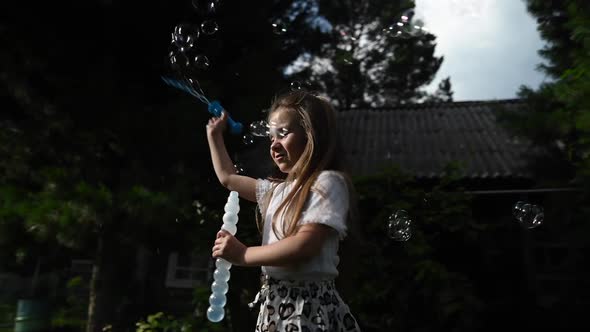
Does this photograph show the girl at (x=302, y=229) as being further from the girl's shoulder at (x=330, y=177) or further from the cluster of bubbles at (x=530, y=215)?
the cluster of bubbles at (x=530, y=215)

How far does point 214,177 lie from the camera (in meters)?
3.73

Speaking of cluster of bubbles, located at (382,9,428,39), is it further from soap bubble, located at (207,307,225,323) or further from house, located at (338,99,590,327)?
soap bubble, located at (207,307,225,323)

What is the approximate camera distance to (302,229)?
132 cm

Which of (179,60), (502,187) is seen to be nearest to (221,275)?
(179,60)

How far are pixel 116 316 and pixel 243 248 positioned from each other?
3642 mm

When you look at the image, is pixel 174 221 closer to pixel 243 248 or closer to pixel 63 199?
pixel 63 199

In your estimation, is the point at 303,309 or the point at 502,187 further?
the point at 502,187

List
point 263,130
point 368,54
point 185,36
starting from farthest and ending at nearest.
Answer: point 368,54 < point 185,36 < point 263,130

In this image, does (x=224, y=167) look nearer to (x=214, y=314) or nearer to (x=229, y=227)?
(x=229, y=227)

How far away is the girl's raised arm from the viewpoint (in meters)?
1.67

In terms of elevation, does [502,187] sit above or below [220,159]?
above

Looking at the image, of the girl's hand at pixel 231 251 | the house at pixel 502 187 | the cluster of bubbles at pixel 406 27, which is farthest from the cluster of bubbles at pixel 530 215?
the girl's hand at pixel 231 251

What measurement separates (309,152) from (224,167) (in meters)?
0.38

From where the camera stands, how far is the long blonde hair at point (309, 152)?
142 cm
